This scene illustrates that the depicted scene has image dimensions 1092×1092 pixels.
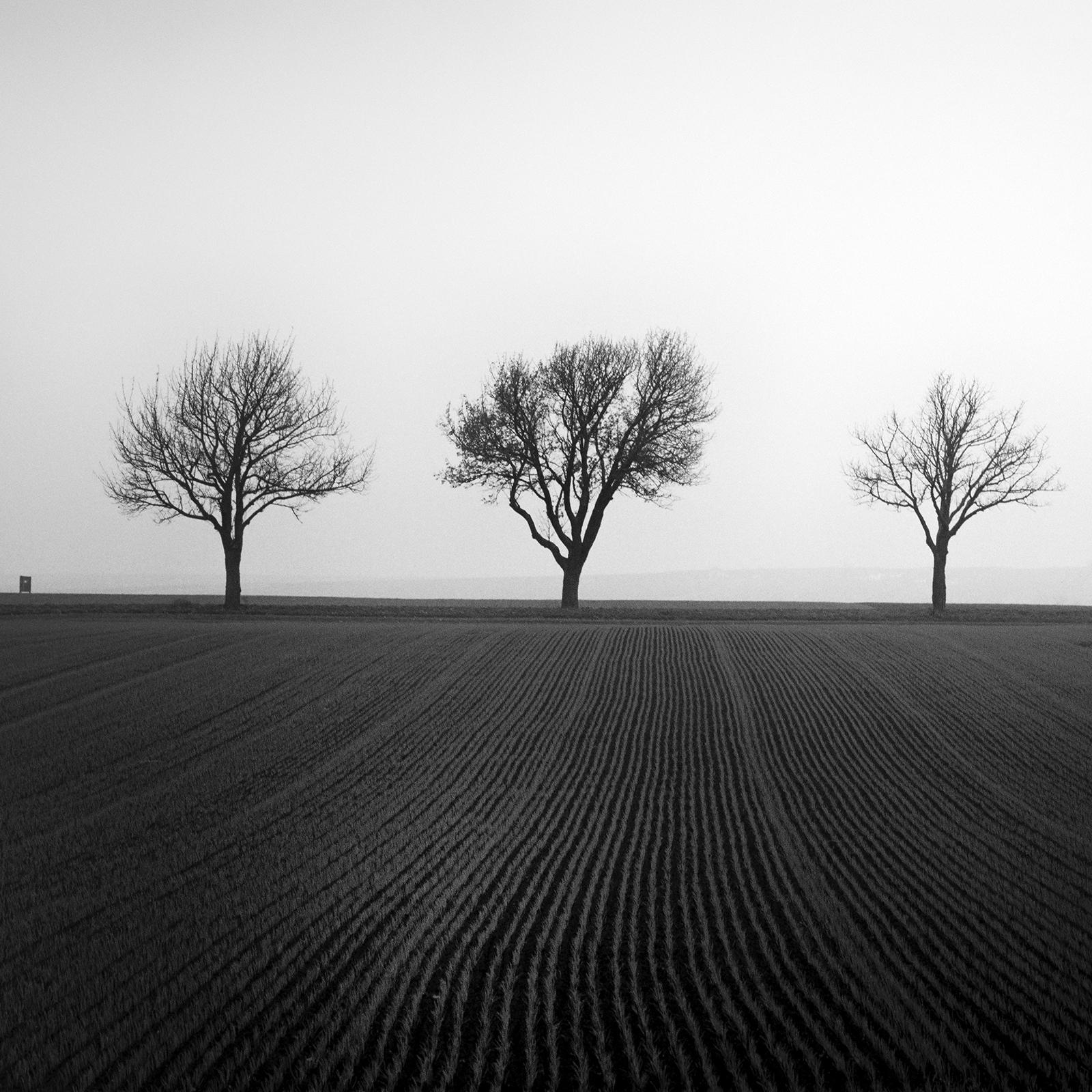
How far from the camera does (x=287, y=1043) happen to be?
28.2ft

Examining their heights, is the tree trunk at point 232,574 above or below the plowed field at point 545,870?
above

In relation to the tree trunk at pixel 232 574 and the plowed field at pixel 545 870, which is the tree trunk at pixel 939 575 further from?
the tree trunk at pixel 232 574

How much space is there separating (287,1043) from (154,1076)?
1.04m

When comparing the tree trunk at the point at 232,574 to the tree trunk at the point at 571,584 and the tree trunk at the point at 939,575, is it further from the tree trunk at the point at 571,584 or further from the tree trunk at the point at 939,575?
the tree trunk at the point at 939,575

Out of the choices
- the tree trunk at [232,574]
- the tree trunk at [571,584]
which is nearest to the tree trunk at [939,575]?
the tree trunk at [571,584]

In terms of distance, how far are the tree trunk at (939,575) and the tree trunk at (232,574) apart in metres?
30.3

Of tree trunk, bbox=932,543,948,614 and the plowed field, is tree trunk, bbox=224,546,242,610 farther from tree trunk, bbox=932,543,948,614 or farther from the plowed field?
tree trunk, bbox=932,543,948,614

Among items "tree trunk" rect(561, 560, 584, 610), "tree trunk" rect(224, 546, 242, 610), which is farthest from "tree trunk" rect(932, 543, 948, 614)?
"tree trunk" rect(224, 546, 242, 610)

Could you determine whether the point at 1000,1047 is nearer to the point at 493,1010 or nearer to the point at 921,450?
the point at 493,1010

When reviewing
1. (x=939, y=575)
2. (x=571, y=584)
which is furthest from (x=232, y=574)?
(x=939, y=575)

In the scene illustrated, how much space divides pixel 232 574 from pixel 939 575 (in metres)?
31.4

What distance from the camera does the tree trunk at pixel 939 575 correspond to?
153 ft

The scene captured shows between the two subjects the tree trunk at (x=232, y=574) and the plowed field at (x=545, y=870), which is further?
the tree trunk at (x=232, y=574)

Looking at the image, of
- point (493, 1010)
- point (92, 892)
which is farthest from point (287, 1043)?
point (92, 892)
